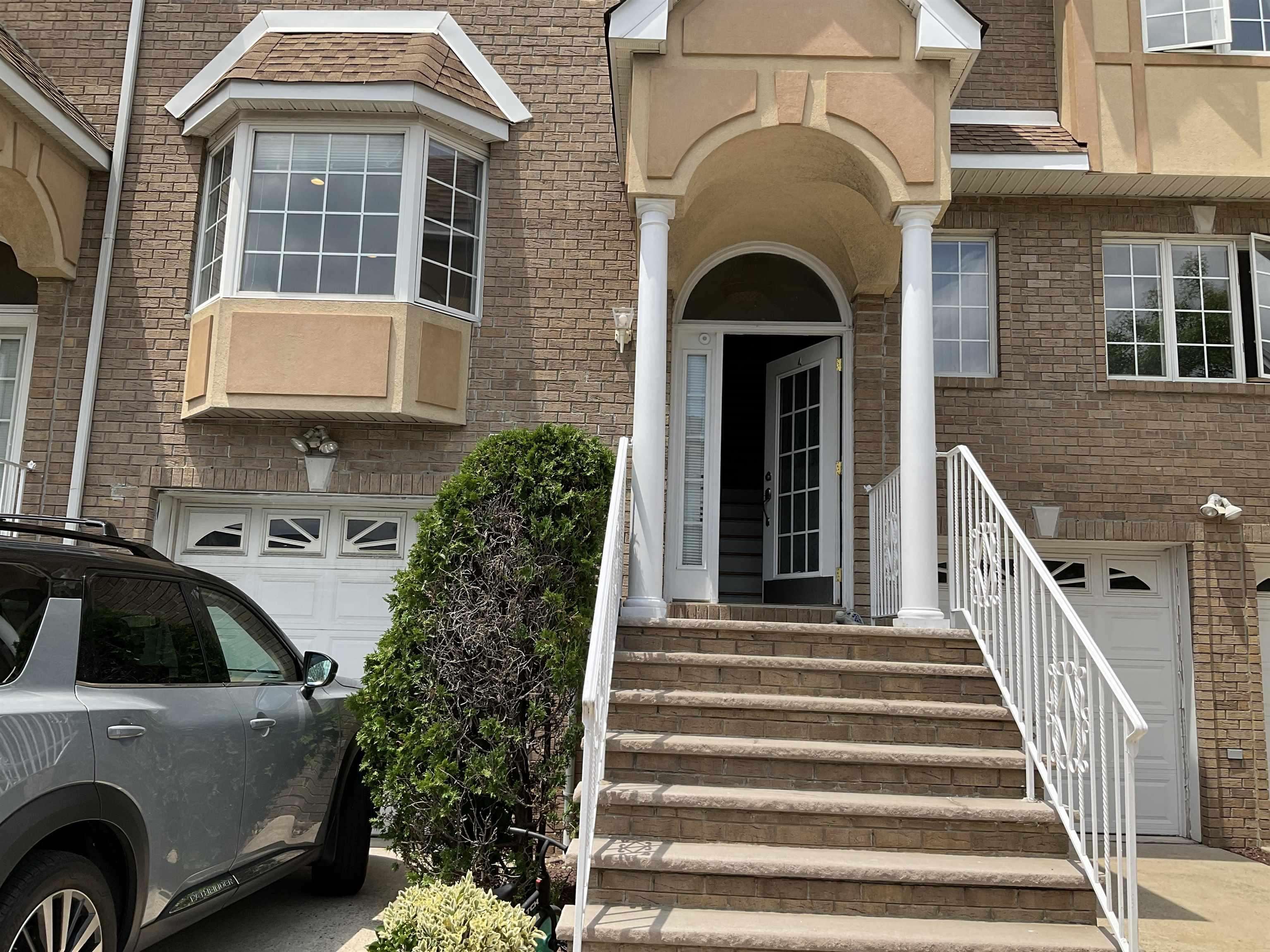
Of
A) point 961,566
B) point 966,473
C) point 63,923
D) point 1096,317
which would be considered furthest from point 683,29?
point 63,923

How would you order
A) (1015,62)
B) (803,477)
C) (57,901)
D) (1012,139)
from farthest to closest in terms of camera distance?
(1015,62)
(803,477)
(1012,139)
(57,901)

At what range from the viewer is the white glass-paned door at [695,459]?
24.4 feet

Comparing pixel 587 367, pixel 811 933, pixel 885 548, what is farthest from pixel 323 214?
pixel 811 933

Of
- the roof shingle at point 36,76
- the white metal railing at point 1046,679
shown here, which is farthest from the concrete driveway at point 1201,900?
the roof shingle at point 36,76

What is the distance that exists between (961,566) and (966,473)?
1.77ft

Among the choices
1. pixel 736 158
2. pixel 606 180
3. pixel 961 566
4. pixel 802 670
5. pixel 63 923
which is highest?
pixel 606 180

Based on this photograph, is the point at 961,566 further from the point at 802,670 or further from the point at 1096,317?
the point at 1096,317

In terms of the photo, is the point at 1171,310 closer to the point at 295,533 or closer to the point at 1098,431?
the point at 1098,431

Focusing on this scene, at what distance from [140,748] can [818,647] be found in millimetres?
3217

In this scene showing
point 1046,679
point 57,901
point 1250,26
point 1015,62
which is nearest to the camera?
point 57,901

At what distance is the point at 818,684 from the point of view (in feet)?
16.1

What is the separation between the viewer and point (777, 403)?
829cm

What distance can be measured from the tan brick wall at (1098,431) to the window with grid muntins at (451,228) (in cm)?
308

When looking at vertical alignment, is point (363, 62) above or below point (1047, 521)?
above
